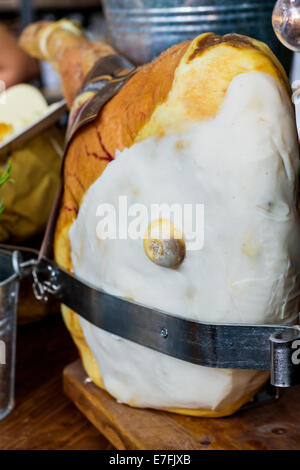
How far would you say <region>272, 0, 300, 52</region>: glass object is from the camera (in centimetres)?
44

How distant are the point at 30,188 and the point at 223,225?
1.34 ft

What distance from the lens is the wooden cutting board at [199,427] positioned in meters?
0.58

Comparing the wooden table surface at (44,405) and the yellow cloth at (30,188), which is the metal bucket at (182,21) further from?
the wooden table surface at (44,405)

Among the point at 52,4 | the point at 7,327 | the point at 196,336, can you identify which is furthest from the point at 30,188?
the point at 52,4

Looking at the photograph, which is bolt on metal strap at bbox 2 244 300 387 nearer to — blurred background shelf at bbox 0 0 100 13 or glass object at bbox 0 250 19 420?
glass object at bbox 0 250 19 420

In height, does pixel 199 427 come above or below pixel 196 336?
below

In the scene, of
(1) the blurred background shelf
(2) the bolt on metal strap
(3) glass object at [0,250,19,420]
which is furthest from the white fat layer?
(1) the blurred background shelf

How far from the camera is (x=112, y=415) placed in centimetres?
63

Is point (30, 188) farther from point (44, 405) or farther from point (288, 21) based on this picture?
point (288, 21)

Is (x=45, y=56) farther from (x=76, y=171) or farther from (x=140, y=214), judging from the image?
(x=140, y=214)

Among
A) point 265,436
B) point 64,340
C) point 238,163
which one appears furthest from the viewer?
point 64,340

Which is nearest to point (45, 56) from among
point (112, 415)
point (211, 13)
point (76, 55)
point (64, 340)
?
point (76, 55)

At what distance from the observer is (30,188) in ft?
2.70

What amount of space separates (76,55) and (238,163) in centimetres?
41
